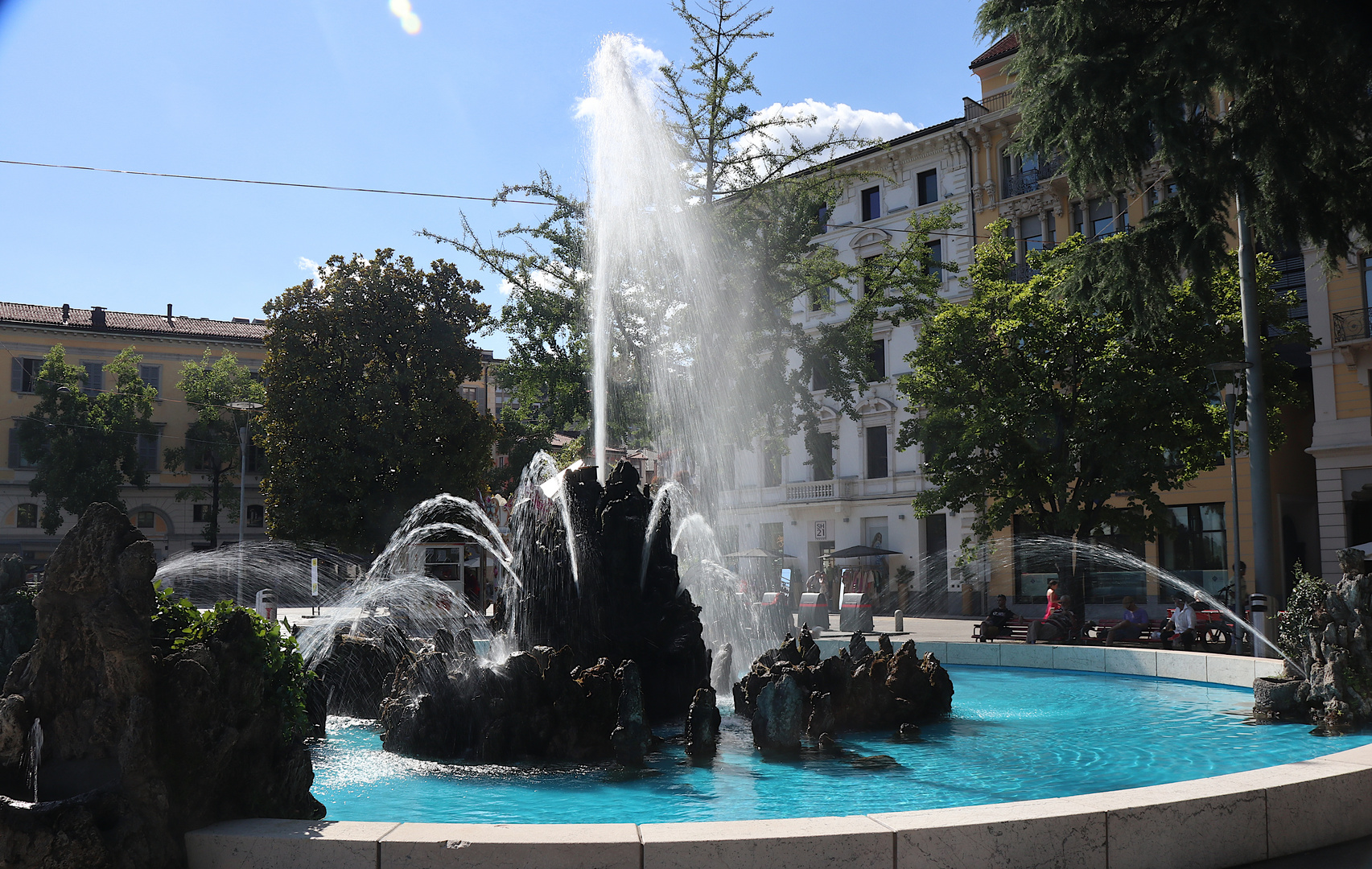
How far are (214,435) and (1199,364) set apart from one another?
52.9m

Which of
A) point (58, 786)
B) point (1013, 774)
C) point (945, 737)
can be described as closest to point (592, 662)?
point (945, 737)

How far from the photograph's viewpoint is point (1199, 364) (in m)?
22.4

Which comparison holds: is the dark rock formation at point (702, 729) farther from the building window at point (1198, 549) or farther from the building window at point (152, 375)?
the building window at point (152, 375)

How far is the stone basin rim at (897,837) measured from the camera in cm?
464

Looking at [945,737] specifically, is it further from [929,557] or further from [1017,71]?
[929,557]

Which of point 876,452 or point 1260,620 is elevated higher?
point 876,452

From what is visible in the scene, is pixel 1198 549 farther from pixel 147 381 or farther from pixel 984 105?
pixel 147 381

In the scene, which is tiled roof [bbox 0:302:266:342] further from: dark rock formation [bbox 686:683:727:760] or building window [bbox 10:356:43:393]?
dark rock formation [bbox 686:683:727:760]

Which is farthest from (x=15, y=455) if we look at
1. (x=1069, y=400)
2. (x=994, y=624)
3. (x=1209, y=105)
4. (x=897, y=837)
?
(x=897, y=837)

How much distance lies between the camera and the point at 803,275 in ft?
85.1

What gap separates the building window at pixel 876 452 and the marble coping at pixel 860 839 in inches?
1461

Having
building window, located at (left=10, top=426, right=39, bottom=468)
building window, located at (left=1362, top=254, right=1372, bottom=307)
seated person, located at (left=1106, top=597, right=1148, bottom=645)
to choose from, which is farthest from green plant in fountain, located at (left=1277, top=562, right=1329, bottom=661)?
building window, located at (left=10, top=426, right=39, bottom=468)

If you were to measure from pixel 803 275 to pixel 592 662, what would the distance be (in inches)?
642

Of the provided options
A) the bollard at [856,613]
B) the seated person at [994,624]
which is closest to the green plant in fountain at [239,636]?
the seated person at [994,624]
